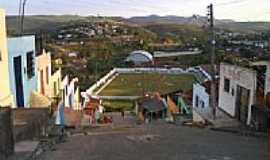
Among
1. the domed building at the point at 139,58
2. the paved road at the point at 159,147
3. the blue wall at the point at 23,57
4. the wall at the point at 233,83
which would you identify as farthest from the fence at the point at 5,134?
the domed building at the point at 139,58

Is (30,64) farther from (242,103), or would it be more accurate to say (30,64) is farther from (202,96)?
(202,96)

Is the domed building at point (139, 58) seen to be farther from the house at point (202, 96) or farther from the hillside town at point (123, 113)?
the house at point (202, 96)

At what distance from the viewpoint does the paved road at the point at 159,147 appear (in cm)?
1102

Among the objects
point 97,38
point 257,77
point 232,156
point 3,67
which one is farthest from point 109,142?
point 97,38

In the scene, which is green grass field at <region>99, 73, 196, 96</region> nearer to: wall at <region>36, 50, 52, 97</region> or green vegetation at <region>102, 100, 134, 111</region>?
green vegetation at <region>102, 100, 134, 111</region>

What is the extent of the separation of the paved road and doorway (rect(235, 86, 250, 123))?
18.6 ft

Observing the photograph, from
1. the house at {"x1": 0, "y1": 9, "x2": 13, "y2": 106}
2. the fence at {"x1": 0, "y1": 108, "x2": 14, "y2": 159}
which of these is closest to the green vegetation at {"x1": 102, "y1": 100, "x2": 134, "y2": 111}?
the house at {"x1": 0, "y1": 9, "x2": 13, "y2": 106}

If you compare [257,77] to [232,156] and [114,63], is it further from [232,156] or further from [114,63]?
[114,63]

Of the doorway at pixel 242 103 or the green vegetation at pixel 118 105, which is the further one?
the green vegetation at pixel 118 105

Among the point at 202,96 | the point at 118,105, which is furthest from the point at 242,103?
the point at 118,105

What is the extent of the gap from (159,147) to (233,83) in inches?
475

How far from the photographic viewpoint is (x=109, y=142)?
44.2ft

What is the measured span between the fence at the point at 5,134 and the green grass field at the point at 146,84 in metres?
33.5

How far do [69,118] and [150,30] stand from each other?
84.5m
